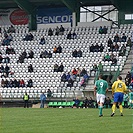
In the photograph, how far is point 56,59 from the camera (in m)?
48.3

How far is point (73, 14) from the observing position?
171ft

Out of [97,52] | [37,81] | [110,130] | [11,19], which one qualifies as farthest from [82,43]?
[110,130]

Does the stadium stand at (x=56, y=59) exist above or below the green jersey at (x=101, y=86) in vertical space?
above

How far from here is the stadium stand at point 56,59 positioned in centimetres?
4497

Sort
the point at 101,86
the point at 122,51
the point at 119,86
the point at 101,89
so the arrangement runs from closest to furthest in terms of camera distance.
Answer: the point at 101,86, the point at 101,89, the point at 119,86, the point at 122,51

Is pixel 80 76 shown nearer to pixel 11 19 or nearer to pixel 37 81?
pixel 37 81

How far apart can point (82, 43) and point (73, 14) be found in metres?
3.89

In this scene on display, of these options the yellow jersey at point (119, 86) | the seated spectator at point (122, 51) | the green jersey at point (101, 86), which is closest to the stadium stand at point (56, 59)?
the seated spectator at point (122, 51)

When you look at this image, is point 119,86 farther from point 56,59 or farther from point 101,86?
point 56,59

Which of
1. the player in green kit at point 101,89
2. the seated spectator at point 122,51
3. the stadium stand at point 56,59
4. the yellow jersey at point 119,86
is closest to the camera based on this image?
the player in green kit at point 101,89

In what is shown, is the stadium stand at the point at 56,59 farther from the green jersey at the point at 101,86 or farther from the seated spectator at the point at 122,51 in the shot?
the green jersey at the point at 101,86

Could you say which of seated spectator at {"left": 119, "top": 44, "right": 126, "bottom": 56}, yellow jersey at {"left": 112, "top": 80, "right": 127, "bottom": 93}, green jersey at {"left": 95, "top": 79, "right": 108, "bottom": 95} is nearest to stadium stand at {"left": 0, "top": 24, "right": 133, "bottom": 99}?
seated spectator at {"left": 119, "top": 44, "right": 126, "bottom": 56}

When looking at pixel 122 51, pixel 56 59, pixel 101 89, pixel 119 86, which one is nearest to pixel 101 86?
pixel 101 89

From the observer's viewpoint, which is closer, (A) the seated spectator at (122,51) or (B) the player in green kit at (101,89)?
(B) the player in green kit at (101,89)
